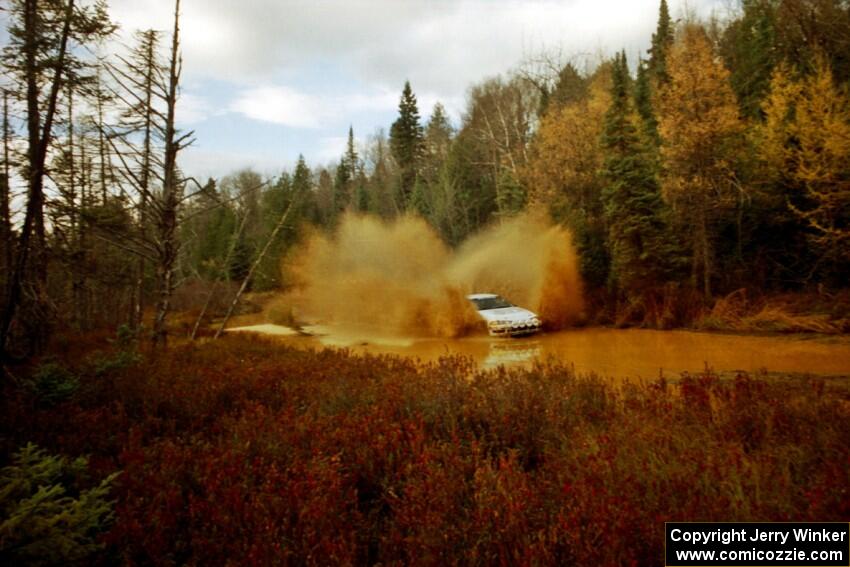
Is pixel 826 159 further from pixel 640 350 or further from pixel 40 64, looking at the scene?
pixel 40 64

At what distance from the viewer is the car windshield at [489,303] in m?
20.0

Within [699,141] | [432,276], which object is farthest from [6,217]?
[699,141]

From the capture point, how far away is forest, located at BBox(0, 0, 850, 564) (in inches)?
127

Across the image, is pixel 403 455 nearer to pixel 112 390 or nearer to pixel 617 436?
pixel 617 436

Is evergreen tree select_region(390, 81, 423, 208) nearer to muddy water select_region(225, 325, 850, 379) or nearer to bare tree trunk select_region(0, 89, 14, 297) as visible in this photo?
muddy water select_region(225, 325, 850, 379)

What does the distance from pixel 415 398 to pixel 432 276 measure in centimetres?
1561

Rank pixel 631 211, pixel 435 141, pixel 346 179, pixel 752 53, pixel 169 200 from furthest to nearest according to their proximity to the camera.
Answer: pixel 346 179
pixel 435 141
pixel 752 53
pixel 631 211
pixel 169 200

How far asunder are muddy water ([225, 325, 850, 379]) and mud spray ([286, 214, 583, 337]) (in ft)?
5.04

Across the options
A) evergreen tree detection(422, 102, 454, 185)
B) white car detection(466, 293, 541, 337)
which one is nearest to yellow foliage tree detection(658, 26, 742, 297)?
white car detection(466, 293, 541, 337)

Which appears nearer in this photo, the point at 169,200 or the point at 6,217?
the point at 6,217

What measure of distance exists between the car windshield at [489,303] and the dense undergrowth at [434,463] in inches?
478

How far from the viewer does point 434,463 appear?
448 centimetres

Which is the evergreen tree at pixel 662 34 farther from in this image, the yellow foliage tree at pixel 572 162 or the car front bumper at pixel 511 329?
the car front bumper at pixel 511 329

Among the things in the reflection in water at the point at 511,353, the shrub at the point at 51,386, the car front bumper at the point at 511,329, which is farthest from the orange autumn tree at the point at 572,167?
the shrub at the point at 51,386
